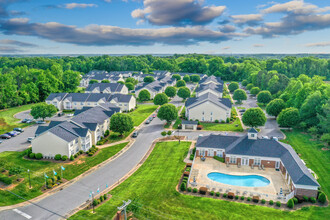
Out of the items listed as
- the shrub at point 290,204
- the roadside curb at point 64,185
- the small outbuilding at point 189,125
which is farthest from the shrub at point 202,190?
the small outbuilding at point 189,125

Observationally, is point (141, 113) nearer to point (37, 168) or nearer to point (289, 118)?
point (37, 168)

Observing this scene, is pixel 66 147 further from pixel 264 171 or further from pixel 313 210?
pixel 313 210

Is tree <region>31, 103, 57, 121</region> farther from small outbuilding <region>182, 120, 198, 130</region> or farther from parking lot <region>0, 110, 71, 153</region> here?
small outbuilding <region>182, 120, 198, 130</region>

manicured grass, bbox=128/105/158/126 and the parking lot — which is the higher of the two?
manicured grass, bbox=128/105/158/126

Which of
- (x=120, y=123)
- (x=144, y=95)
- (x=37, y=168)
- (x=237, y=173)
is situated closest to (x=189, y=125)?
(x=120, y=123)

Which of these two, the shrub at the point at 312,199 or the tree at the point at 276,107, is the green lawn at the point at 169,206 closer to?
the shrub at the point at 312,199

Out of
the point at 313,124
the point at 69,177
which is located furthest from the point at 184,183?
the point at 313,124

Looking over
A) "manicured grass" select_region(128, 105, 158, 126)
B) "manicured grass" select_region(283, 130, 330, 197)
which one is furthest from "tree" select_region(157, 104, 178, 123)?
"manicured grass" select_region(283, 130, 330, 197)
